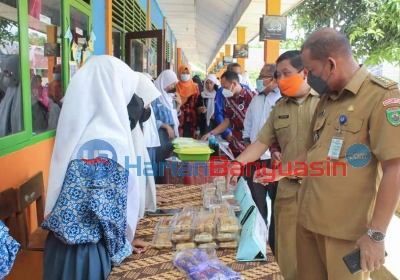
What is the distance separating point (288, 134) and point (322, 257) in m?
0.87

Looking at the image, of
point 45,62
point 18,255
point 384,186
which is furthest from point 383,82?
point 45,62

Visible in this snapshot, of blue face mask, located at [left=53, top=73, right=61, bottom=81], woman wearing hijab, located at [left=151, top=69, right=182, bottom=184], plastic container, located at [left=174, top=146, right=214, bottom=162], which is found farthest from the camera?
woman wearing hijab, located at [left=151, top=69, right=182, bottom=184]

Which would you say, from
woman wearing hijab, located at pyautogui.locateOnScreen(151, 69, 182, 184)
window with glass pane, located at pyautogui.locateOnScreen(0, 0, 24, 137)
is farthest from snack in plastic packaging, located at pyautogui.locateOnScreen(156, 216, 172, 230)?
woman wearing hijab, located at pyautogui.locateOnScreen(151, 69, 182, 184)

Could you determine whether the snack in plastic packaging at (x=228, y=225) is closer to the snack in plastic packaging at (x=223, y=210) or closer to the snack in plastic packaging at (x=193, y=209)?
the snack in plastic packaging at (x=223, y=210)

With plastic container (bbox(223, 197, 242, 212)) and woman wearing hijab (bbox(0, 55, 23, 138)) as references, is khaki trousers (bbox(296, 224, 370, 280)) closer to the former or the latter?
plastic container (bbox(223, 197, 242, 212))

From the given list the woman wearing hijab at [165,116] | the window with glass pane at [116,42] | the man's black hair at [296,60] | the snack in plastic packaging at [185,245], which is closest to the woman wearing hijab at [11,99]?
the snack in plastic packaging at [185,245]

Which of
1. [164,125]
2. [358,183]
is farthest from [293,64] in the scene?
[164,125]

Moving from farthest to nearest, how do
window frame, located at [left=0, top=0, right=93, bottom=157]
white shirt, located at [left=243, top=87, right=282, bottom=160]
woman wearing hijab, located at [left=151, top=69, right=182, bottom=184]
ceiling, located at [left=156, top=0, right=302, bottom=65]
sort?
ceiling, located at [left=156, top=0, right=302, bottom=65], woman wearing hijab, located at [left=151, top=69, right=182, bottom=184], white shirt, located at [left=243, top=87, right=282, bottom=160], window frame, located at [left=0, top=0, right=93, bottom=157]

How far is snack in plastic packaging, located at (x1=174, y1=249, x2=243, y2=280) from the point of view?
1367 millimetres

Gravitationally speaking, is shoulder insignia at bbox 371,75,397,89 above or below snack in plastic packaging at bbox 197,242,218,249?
above

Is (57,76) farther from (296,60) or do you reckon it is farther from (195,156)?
(296,60)

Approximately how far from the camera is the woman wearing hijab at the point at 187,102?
5.86 m

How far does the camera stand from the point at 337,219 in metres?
1.62

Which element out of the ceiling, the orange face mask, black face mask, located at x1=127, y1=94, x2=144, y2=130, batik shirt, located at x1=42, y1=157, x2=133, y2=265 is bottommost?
batik shirt, located at x1=42, y1=157, x2=133, y2=265
